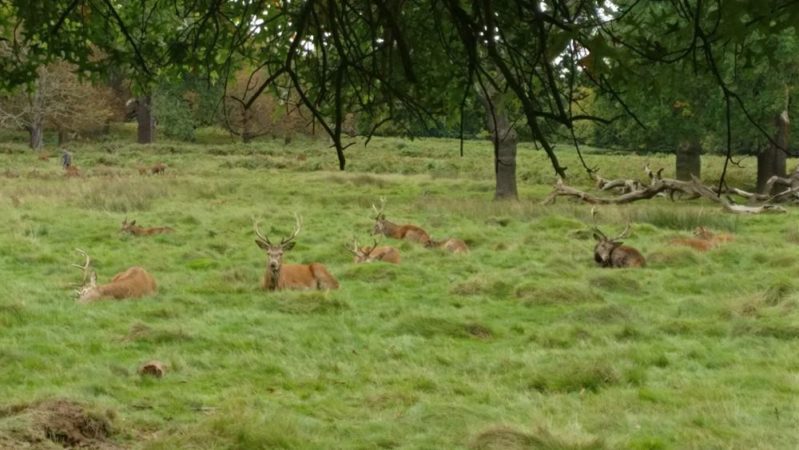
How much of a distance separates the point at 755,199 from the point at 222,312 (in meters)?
16.6

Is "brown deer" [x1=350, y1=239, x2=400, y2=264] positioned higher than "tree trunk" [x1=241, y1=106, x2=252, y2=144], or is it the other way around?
"tree trunk" [x1=241, y1=106, x2=252, y2=144]

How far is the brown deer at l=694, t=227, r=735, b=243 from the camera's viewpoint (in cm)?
1604

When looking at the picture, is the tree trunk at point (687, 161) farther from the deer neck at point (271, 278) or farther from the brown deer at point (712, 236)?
the deer neck at point (271, 278)

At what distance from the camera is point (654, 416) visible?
684 cm

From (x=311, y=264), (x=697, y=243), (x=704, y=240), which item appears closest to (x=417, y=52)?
(x=311, y=264)

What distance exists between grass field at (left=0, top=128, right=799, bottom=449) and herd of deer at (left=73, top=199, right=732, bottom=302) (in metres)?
0.27

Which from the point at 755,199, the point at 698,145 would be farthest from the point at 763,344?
the point at 698,145

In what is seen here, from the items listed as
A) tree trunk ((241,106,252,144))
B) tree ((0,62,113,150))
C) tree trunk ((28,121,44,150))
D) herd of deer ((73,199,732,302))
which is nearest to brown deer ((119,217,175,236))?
herd of deer ((73,199,732,302))

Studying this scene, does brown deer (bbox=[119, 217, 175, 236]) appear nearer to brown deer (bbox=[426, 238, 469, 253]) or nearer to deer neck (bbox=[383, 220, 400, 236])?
deer neck (bbox=[383, 220, 400, 236])

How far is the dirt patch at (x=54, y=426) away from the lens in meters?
5.83

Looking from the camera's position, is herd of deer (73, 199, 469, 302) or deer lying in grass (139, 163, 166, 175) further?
deer lying in grass (139, 163, 166, 175)

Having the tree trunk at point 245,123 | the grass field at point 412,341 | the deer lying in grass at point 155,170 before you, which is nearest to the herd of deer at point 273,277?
the grass field at point 412,341

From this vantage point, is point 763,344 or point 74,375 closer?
point 74,375

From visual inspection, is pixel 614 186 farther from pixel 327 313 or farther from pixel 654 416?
pixel 654 416
